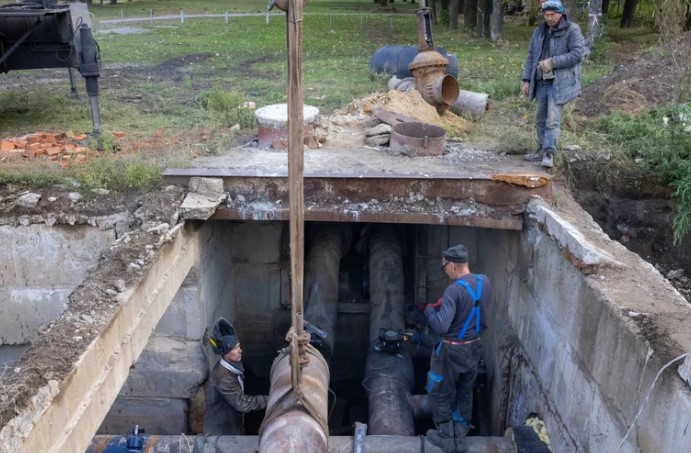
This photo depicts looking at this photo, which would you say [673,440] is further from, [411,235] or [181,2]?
[181,2]

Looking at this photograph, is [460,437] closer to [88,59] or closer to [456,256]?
[456,256]

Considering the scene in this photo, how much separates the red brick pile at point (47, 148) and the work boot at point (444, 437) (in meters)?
5.21

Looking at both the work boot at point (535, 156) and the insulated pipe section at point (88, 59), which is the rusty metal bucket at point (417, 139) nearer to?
the work boot at point (535, 156)

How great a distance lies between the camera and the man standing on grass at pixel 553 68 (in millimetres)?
7137

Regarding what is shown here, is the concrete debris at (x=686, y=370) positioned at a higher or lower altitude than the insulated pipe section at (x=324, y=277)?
higher

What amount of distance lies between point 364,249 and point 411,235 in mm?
763

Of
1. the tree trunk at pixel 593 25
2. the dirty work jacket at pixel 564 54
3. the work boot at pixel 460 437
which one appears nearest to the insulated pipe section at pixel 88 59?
the dirty work jacket at pixel 564 54

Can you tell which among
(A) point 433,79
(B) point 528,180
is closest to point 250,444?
(B) point 528,180

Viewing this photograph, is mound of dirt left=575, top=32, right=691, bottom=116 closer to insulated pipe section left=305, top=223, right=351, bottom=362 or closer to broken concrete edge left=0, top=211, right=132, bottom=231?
insulated pipe section left=305, top=223, right=351, bottom=362

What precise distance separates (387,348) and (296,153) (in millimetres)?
4320

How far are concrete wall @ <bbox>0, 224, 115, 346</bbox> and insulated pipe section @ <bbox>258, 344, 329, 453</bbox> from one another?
3.09 metres

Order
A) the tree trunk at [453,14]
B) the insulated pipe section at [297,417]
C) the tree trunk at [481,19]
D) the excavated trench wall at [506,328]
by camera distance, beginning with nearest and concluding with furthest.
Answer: the excavated trench wall at [506,328] → the insulated pipe section at [297,417] → the tree trunk at [481,19] → the tree trunk at [453,14]

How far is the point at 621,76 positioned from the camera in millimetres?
11633

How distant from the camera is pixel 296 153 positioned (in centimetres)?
411
